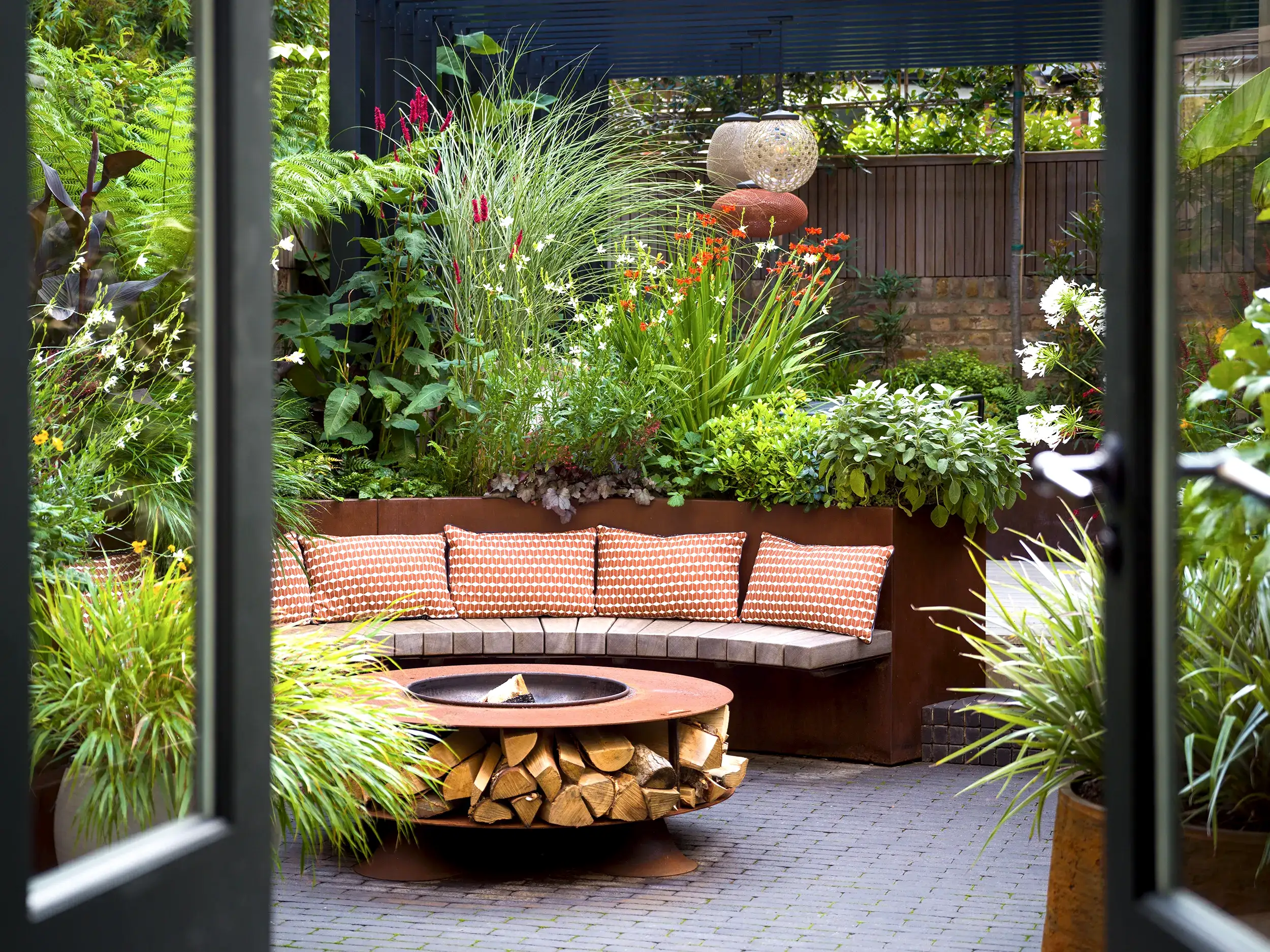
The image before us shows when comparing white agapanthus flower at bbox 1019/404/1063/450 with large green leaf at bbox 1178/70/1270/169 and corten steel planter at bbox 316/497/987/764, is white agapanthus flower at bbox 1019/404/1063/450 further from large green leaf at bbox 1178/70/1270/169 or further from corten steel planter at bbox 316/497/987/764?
corten steel planter at bbox 316/497/987/764

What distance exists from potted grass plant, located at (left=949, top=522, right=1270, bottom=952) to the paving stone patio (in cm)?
75

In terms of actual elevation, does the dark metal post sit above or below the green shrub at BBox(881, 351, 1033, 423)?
above

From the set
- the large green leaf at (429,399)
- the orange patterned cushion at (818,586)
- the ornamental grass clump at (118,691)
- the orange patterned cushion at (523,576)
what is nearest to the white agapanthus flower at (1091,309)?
the orange patterned cushion at (818,586)

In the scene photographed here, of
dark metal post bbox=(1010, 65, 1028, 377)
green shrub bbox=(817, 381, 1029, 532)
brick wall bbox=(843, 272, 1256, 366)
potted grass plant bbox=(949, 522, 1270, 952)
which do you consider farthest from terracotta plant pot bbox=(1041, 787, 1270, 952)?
brick wall bbox=(843, 272, 1256, 366)

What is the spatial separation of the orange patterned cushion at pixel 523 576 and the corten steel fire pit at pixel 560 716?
1.27 m

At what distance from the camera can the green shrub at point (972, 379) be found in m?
9.86

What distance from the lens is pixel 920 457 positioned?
5.61 meters

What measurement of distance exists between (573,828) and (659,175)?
7860 mm

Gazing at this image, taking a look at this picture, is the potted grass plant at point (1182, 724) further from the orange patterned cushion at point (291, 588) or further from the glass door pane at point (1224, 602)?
the orange patterned cushion at point (291, 588)

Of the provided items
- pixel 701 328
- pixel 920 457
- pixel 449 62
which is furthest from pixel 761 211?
pixel 920 457

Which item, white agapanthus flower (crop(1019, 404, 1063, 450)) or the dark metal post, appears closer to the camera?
white agapanthus flower (crop(1019, 404, 1063, 450))

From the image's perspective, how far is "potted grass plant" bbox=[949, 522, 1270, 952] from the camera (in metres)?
1.71

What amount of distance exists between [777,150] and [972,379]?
10.1 feet

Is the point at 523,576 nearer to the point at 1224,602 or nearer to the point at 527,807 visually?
the point at 527,807
